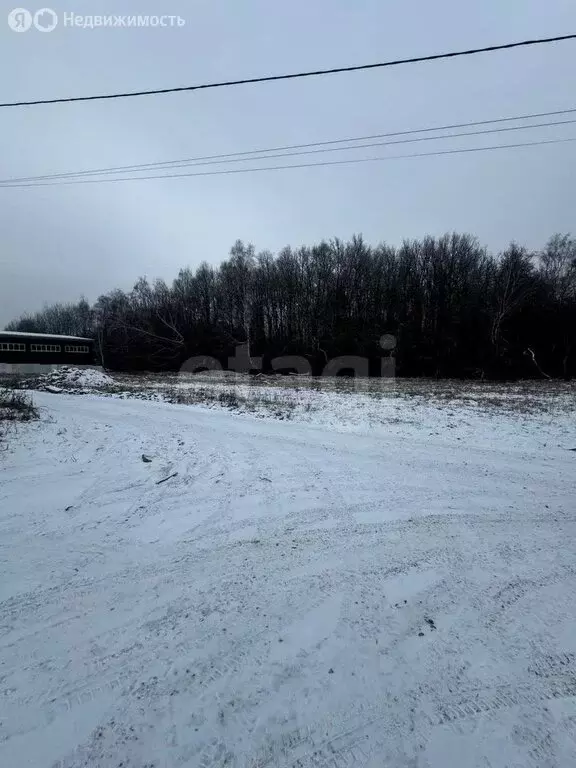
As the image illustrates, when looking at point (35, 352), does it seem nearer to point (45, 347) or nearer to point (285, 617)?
point (45, 347)

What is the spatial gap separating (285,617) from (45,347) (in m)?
36.4

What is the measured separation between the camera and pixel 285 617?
9.20 ft

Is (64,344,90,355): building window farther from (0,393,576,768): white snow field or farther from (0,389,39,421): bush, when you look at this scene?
(0,393,576,768): white snow field

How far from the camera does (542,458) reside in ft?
22.4

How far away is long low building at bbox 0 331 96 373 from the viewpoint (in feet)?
94.9

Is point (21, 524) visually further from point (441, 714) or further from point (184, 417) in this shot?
point (184, 417)

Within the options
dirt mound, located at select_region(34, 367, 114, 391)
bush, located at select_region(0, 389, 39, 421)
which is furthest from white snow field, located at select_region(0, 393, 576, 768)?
dirt mound, located at select_region(34, 367, 114, 391)

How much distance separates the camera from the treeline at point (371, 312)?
102 feet

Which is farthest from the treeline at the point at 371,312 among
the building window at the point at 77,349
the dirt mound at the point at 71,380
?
the dirt mound at the point at 71,380

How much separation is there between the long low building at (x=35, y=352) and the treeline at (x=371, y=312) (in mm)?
11390

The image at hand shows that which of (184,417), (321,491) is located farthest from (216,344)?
(321,491)

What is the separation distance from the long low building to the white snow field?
97.5 ft

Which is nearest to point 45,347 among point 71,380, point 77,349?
point 77,349

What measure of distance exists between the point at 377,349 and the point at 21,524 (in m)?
32.9
